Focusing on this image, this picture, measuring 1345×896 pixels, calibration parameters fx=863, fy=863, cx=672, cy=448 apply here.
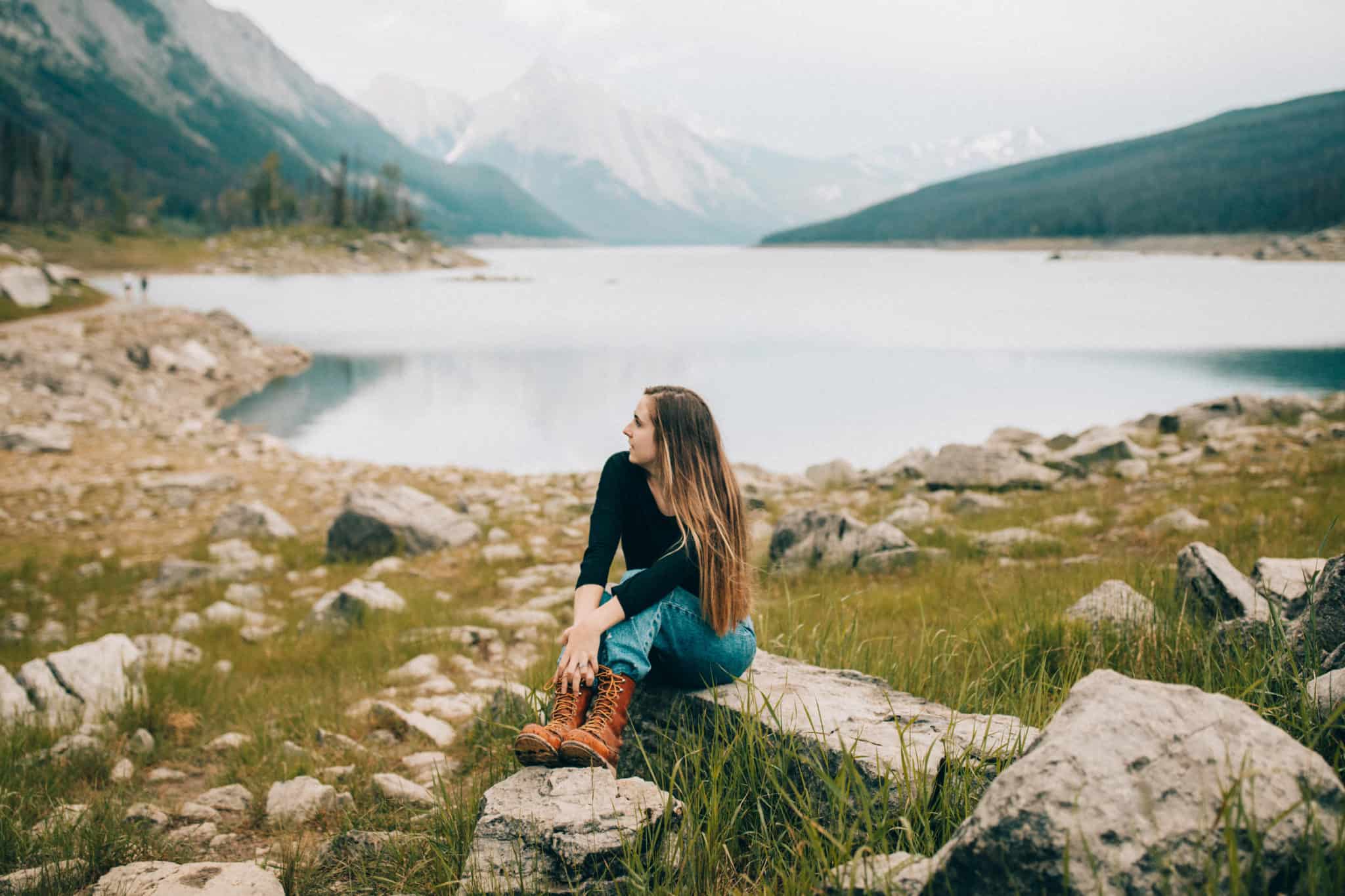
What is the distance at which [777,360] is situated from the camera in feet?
116

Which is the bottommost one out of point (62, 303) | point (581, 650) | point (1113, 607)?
point (1113, 607)

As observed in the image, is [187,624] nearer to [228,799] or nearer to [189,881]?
[228,799]

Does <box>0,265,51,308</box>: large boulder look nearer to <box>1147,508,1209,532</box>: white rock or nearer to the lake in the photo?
the lake

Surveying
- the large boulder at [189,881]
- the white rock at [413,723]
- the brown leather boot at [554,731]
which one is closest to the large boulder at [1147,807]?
the brown leather boot at [554,731]

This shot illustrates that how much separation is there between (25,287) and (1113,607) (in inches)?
1780

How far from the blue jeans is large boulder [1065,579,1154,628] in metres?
2.30

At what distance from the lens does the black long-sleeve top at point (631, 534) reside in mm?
3994

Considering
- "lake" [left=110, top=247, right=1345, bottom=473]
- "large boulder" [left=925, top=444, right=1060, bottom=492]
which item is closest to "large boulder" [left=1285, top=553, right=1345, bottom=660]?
"large boulder" [left=925, top=444, right=1060, bottom=492]

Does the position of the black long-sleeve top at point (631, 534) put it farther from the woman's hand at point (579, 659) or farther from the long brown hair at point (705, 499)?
the woman's hand at point (579, 659)

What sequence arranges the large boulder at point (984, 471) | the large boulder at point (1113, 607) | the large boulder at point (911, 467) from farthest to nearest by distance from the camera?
the large boulder at point (911, 467), the large boulder at point (984, 471), the large boulder at point (1113, 607)

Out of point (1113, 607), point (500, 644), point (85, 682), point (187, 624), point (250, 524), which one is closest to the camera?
point (1113, 607)

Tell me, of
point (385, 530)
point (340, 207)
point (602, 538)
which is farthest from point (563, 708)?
point (340, 207)

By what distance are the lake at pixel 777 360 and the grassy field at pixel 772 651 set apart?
10.9 meters

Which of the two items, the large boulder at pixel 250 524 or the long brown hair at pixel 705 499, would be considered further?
the large boulder at pixel 250 524
